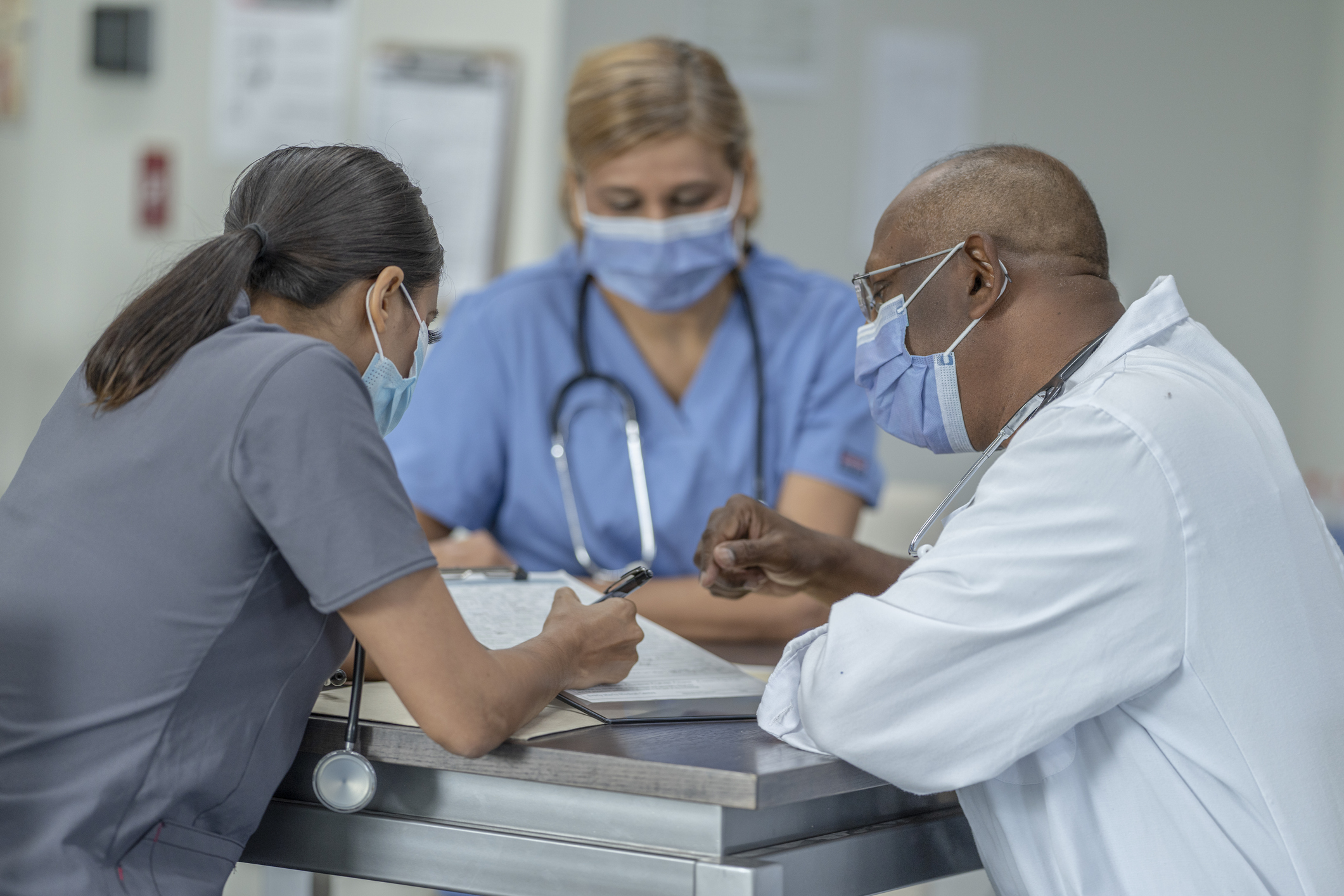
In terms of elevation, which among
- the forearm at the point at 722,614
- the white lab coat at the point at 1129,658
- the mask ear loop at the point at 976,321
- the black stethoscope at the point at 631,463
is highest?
the mask ear loop at the point at 976,321

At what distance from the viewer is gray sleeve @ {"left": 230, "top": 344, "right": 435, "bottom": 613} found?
792 mm

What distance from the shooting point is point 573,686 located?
98cm

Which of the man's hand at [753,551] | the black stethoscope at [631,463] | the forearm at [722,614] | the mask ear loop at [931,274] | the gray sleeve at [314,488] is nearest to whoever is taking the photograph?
the gray sleeve at [314,488]

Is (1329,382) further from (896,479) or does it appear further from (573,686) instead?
(573,686)

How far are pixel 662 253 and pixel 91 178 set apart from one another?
155 cm

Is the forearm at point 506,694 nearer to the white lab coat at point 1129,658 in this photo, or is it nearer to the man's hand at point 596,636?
the man's hand at point 596,636

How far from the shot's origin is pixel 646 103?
5.29 ft

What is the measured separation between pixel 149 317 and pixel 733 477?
0.94 metres

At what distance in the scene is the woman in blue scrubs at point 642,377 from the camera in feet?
5.33

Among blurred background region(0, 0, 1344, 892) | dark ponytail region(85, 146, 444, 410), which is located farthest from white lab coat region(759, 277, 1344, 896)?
blurred background region(0, 0, 1344, 892)

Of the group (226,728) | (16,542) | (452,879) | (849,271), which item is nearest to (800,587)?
(452,879)

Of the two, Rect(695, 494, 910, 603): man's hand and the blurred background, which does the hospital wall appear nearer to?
the blurred background

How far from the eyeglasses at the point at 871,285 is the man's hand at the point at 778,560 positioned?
0.24 meters

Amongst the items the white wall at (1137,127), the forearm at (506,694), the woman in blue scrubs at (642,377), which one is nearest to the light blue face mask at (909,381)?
the forearm at (506,694)
